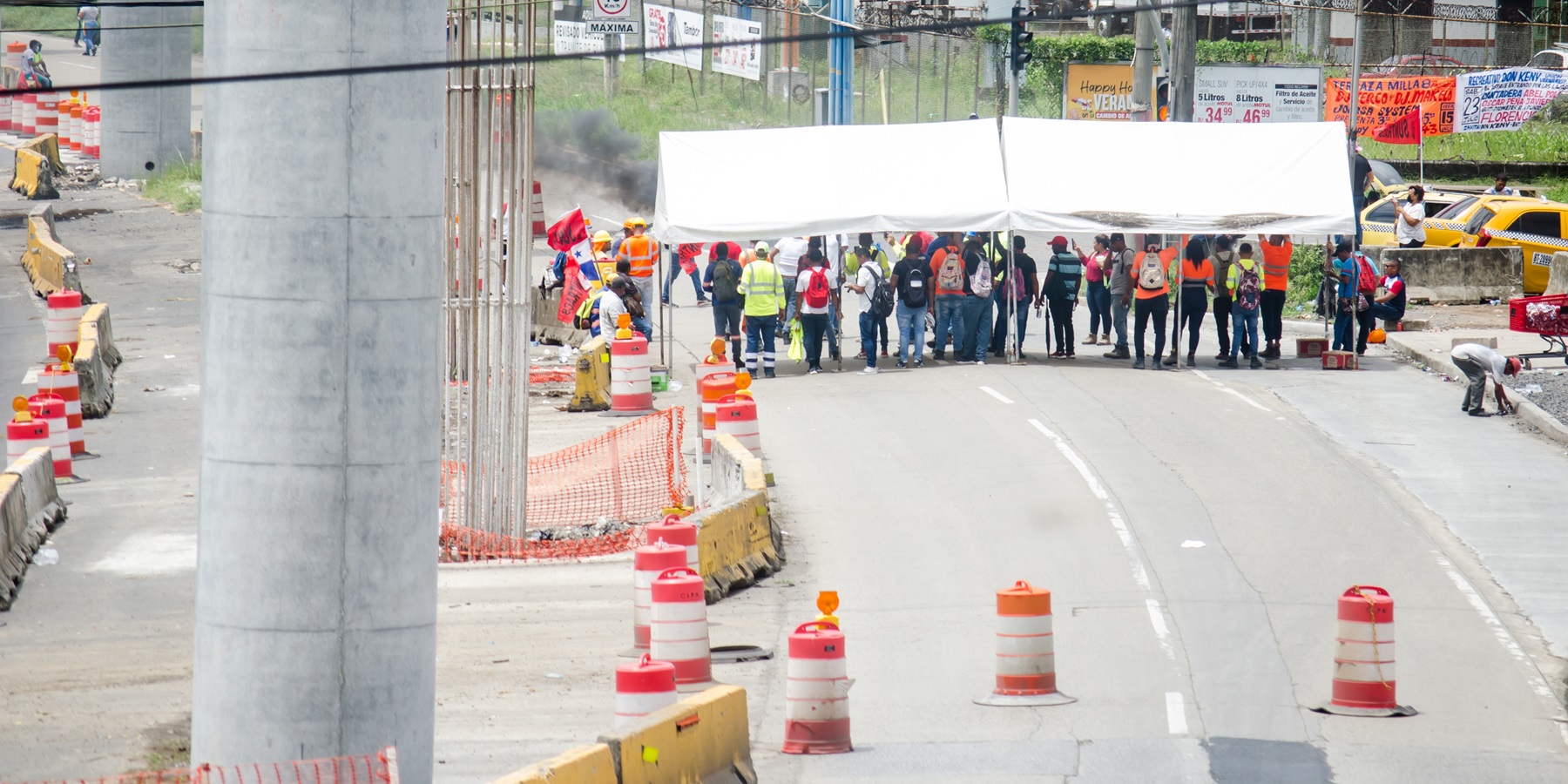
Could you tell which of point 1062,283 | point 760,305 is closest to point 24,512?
point 760,305

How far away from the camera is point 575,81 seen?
186ft

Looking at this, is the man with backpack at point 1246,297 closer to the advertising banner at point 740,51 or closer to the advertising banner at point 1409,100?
the advertising banner at point 1409,100

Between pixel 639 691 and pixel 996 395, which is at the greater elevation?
pixel 996 395

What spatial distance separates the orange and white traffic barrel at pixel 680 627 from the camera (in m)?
10.5

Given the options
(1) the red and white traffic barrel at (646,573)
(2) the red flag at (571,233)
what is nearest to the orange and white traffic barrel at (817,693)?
(1) the red and white traffic barrel at (646,573)

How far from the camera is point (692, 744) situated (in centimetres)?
832

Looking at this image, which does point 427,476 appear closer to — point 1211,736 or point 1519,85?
point 1211,736

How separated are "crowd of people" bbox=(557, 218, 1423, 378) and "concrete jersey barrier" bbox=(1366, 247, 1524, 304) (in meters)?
5.22

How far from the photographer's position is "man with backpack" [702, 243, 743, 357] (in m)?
24.3

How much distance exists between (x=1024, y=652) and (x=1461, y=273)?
2263cm

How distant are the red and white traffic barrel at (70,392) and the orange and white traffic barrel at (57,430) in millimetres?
1049

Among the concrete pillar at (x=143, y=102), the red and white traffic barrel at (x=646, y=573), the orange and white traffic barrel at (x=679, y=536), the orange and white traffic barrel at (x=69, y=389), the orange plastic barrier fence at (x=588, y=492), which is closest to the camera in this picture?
the red and white traffic barrel at (x=646, y=573)

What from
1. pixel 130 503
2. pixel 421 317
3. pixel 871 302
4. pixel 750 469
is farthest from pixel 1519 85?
pixel 421 317

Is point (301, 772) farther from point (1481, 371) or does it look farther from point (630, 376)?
point (1481, 371)
